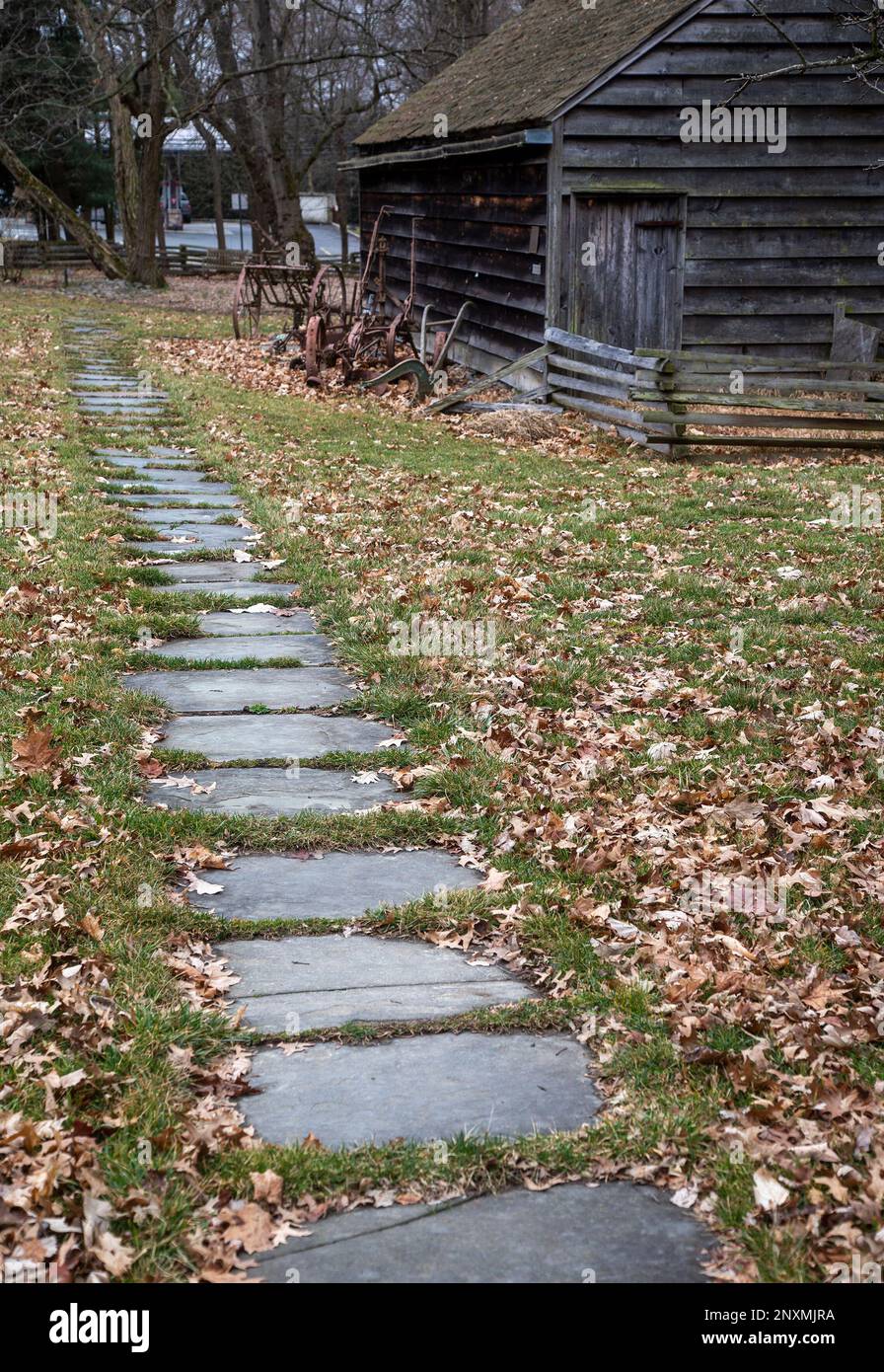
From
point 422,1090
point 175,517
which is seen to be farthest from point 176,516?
point 422,1090

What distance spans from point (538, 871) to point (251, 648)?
295cm

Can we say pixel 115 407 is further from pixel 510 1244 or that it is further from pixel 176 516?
pixel 510 1244

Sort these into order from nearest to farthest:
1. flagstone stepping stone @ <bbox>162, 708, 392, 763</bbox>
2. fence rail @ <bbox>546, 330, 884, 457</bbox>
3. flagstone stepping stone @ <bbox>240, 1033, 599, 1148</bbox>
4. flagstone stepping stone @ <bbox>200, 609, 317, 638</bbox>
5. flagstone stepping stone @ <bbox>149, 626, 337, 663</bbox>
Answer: flagstone stepping stone @ <bbox>240, 1033, 599, 1148</bbox>, flagstone stepping stone @ <bbox>162, 708, 392, 763</bbox>, flagstone stepping stone @ <bbox>149, 626, 337, 663</bbox>, flagstone stepping stone @ <bbox>200, 609, 317, 638</bbox>, fence rail @ <bbox>546, 330, 884, 457</bbox>

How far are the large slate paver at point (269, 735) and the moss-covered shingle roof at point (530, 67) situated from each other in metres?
12.4

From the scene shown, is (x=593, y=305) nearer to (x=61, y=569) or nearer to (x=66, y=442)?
(x=66, y=442)

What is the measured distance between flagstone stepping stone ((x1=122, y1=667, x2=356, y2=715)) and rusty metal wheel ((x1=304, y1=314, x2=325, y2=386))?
41.6 feet

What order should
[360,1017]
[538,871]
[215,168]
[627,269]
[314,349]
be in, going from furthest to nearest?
[215,168], [314,349], [627,269], [538,871], [360,1017]

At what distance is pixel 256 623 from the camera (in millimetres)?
7934

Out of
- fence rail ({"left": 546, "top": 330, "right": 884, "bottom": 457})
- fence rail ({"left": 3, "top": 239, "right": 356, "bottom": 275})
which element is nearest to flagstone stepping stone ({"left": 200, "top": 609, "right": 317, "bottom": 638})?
fence rail ({"left": 546, "top": 330, "right": 884, "bottom": 457})

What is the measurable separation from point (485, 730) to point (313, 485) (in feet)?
20.2

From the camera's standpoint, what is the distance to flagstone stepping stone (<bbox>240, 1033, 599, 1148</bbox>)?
346cm

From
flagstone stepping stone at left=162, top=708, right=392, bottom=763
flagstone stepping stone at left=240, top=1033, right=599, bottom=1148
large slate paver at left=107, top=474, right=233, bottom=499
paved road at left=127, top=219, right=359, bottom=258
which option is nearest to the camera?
flagstone stepping stone at left=240, top=1033, right=599, bottom=1148

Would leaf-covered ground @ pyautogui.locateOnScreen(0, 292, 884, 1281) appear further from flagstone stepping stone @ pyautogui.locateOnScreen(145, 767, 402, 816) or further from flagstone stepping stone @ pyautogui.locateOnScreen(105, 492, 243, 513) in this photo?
flagstone stepping stone @ pyautogui.locateOnScreen(105, 492, 243, 513)
